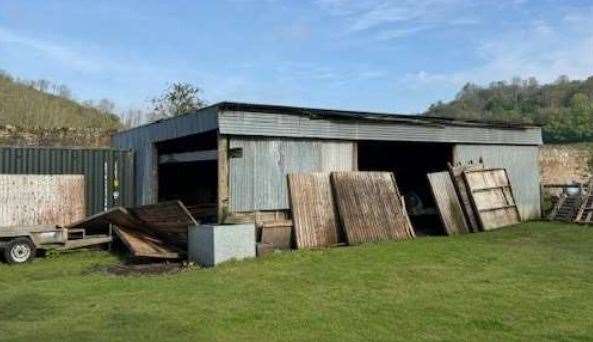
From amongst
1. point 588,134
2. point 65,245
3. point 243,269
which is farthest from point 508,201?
point 588,134

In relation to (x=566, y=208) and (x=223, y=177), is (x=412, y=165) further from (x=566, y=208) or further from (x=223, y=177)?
(x=223, y=177)

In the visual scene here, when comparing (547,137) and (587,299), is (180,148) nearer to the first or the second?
(587,299)

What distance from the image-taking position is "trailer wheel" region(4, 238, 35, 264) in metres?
13.1

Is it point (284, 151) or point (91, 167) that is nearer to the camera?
point (284, 151)

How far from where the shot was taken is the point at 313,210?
14.2 m

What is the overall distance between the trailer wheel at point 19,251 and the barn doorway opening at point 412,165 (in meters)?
10.9

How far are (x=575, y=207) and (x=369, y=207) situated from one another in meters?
8.17

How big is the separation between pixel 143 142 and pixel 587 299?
13233 mm

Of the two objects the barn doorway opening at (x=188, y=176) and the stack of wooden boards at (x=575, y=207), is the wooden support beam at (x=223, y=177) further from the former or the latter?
the stack of wooden boards at (x=575, y=207)

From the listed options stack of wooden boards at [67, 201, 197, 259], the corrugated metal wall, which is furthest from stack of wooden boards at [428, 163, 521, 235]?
the corrugated metal wall

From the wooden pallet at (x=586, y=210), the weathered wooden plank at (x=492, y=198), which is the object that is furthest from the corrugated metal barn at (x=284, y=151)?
the wooden pallet at (x=586, y=210)

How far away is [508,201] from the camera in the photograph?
1789 cm

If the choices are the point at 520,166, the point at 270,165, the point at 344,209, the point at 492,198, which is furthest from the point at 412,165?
the point at 270,165

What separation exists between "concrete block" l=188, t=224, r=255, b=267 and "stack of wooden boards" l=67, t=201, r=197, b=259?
1.59 ft
